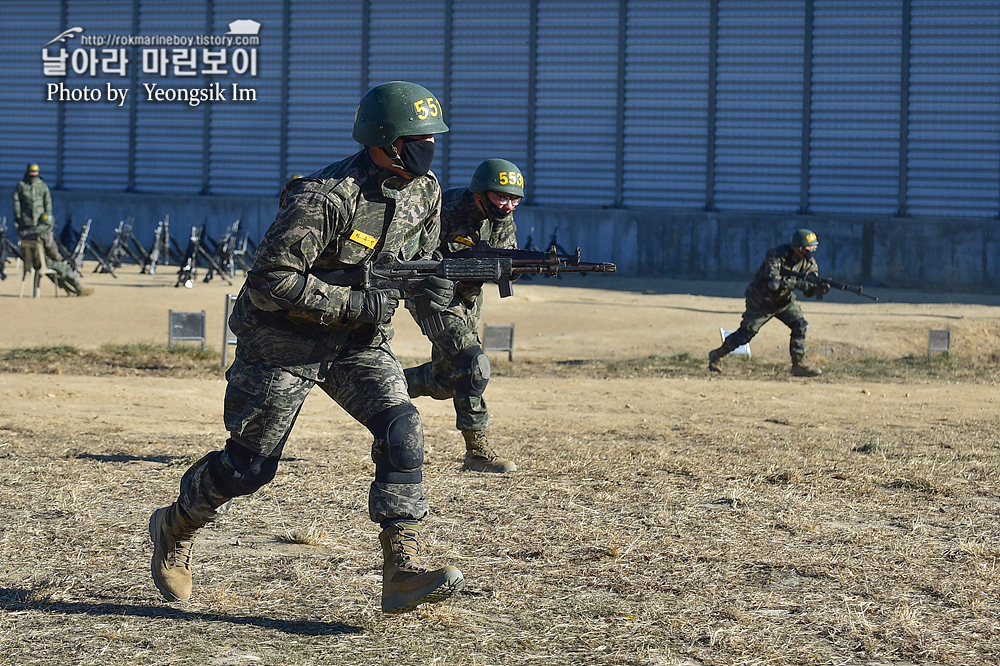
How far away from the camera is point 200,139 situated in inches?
1167

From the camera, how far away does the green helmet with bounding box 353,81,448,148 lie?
13.8 feet

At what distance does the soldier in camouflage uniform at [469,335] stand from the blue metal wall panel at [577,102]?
20.5 m

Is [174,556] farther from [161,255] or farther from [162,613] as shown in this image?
[161,255]

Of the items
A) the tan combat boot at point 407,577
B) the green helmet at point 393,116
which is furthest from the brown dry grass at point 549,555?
the green helmet at point 393,116

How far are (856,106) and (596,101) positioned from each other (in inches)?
225

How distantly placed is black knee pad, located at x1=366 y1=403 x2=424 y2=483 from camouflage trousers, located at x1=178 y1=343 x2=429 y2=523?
1.1 inches

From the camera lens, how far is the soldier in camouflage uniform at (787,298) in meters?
12.5

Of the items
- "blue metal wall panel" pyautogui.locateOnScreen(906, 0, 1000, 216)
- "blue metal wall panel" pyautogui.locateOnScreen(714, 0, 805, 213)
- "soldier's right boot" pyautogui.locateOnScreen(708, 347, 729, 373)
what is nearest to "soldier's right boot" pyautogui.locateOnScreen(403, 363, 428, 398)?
"soldier's right boot" pyautogui.locateOnScreen(708, 347, 729, 373)

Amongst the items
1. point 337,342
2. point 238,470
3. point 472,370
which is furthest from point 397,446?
point 472,370

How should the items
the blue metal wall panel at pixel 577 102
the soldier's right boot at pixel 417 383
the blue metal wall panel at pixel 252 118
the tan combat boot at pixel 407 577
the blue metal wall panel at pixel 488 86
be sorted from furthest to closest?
the blue metal wall panel at pixel 252 118 → the blue metal wall panel at pixel 488 86 → the blue metal wall panel at pixel 577 102 → the soldier's right boot at pixel 417 383 → the tan combat boot at pixel 407 577

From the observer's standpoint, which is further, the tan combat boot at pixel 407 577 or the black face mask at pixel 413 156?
the black face mask at pixel 413 156

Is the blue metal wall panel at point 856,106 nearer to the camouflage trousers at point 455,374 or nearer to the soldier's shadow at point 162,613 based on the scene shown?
the camouflage trousers at point 455,374

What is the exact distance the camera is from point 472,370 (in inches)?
A: 266

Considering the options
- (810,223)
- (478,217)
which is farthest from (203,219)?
(478,217)
